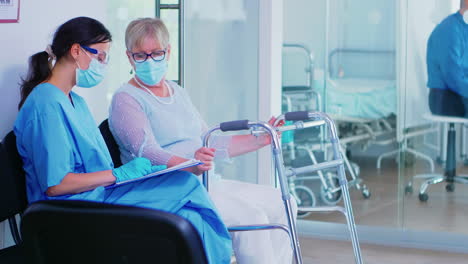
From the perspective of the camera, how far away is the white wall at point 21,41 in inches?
90.0

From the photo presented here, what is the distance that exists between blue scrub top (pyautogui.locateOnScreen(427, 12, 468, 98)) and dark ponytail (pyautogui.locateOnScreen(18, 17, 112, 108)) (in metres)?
2.09

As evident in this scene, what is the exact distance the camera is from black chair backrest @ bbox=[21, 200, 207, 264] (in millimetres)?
1573

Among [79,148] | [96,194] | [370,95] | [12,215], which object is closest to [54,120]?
[79,148]

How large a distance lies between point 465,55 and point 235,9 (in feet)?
4.10

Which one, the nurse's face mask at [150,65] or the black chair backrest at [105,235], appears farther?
the nurse's face mask at [150,65]

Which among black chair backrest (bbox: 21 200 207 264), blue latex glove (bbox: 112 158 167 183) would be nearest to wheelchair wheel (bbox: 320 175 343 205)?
Result: blue latex glove (bbox: 112 158 167 183)

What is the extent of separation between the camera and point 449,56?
11.9 feet

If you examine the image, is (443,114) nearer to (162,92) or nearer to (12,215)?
(162,92)

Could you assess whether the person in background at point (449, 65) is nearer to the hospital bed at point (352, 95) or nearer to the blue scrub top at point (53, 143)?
the hospital bed at point (352, 95)

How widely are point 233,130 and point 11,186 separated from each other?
725 millimetres

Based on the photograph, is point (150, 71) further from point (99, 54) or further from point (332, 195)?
point (332, 195)

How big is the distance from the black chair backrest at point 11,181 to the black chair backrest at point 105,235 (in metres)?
0.38

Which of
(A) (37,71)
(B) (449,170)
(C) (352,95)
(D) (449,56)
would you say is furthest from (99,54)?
(B) (449,170)

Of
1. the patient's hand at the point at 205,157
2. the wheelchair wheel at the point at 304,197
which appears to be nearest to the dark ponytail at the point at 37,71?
the patient's hand at the point at 205,157
